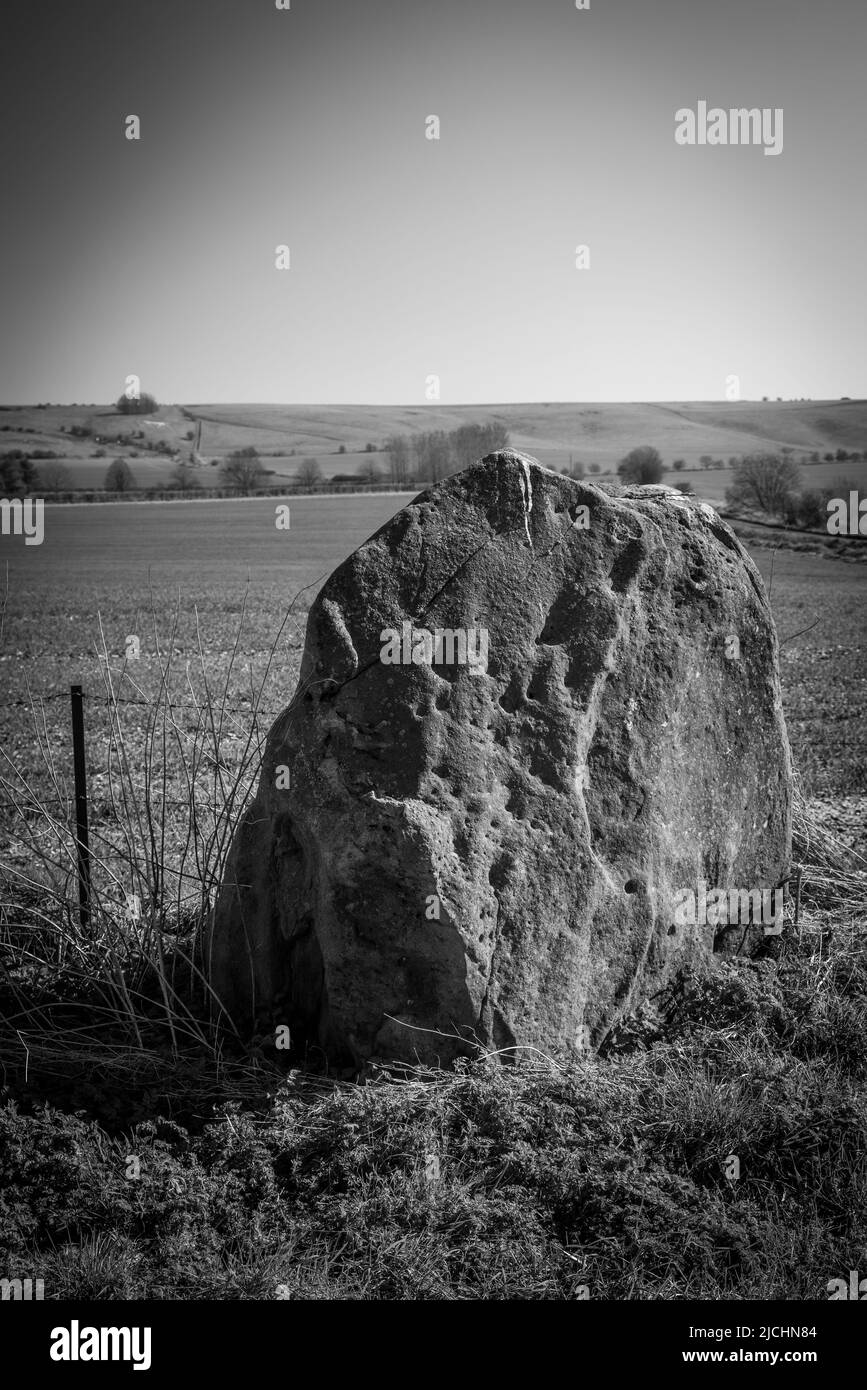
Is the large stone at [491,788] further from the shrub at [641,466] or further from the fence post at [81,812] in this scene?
the shrub at [641,466]

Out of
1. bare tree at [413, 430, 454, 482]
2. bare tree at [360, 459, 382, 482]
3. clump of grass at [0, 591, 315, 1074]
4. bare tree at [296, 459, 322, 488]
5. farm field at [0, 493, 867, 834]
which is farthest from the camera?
bare tree at [296, 459, 322, 488]

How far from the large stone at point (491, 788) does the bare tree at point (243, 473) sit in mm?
49094

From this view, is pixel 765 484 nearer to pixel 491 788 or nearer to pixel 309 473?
pixel 309 473

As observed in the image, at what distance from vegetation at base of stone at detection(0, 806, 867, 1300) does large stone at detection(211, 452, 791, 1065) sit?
30 cm

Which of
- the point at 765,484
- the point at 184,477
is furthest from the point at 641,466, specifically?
the point at 184,477

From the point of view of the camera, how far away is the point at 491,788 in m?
4.29

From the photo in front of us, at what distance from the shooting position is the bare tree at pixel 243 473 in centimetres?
5200

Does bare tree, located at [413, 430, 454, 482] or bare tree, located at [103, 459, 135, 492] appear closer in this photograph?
bare tree, located at [413, 430, 454, 482]

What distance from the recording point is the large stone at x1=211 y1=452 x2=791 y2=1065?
13.6ft

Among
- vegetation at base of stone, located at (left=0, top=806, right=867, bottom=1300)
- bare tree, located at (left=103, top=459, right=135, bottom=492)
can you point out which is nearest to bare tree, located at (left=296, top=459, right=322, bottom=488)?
bare tree, located at (left=103, top=459, right=135, bottom=492)

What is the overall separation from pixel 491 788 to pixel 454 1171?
145 cm

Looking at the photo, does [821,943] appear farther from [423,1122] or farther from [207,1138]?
[207,1138]

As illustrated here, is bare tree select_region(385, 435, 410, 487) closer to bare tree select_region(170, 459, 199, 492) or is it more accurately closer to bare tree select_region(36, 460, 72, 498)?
bare tree select_region(170, 459, 199, 492)

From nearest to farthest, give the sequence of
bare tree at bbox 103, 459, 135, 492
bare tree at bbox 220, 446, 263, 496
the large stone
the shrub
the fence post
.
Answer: the large stone < the fence post < the shrub < bare tree at bbox 103, 459, 135, 492 < bare tree at bbox 220, 446, 263, 496
